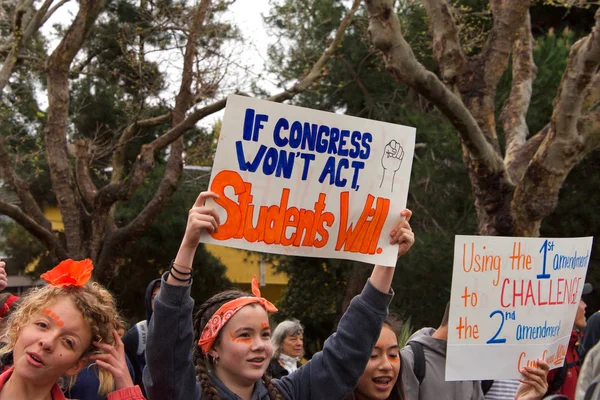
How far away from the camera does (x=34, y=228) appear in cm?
934

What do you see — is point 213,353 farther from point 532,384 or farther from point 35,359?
point 532,384

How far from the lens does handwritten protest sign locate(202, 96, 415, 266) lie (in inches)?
106

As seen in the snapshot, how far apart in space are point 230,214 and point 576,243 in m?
2.08

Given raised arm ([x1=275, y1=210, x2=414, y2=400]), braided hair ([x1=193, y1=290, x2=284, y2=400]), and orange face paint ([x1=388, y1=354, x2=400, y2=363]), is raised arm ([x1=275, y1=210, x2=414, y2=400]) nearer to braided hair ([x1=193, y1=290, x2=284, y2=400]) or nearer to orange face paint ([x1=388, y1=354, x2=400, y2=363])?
braided hair ([x1=193, y1=290, x2=284, y2=400])

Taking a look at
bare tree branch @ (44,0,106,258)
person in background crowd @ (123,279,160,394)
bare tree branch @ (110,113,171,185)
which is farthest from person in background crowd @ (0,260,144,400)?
bare tree branch @ (110,113,171,185)

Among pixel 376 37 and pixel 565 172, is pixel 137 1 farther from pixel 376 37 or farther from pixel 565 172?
pixel 565 172

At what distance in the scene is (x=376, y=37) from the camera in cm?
675

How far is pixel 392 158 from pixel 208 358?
3.37 feet

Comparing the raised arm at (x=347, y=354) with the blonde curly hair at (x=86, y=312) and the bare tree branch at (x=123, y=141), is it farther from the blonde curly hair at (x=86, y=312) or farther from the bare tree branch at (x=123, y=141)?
the bare tree branch at (x=123, y=141)

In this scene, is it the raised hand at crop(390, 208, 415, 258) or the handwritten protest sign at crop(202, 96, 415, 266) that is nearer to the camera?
the handwritten protest sign at crop(202, 96, 415, 266)

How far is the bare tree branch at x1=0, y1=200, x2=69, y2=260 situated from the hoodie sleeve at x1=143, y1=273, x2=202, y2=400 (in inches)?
286

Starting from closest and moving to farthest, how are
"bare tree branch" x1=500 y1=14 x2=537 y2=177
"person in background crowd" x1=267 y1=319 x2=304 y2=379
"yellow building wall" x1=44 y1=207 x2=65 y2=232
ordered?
1. "person in background crowd" x1=267 y1=319 x2=304 y2=379
2. "bare tree branch" x1=500 y1=14 x2=537 y2=177
3. "yellow building wall" x1=44 y1=207 x2=65 y2=232

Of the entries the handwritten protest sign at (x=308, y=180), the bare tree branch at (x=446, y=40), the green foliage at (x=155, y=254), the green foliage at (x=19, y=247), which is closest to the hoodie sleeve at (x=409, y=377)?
the handwritten protest sign at (x=308, y=180)

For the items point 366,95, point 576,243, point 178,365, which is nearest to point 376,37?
point 576,243
